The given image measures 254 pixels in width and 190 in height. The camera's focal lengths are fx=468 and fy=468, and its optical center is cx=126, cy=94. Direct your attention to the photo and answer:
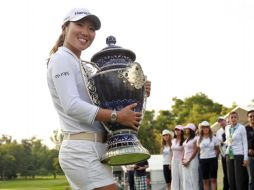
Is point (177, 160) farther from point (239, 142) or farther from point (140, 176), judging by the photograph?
point (239, 142)

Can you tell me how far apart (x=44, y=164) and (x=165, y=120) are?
2369 centimetres

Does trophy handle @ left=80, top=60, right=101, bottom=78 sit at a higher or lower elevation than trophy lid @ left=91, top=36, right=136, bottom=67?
lower

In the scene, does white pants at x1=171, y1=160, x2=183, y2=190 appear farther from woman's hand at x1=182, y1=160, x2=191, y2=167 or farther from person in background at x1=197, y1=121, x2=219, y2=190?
person in background at x1=197, y1=121, x2=219, y2=190

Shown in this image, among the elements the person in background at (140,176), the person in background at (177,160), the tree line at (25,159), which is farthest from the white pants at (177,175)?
the tree line at (25,159)

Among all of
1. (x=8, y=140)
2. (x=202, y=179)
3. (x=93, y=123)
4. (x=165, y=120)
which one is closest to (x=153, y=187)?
(x=202, y=179)

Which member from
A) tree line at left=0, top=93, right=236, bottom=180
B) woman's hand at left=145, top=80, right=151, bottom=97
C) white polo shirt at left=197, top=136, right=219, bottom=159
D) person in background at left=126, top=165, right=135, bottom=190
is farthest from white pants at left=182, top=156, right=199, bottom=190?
tree line at left=0, top=93, right=236, bottom=180

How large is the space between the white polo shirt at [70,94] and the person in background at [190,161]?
7.65m

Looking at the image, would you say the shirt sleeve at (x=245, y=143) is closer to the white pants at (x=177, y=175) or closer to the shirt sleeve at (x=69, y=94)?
the white pants at (x=177, y=175)

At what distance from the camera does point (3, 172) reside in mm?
62781

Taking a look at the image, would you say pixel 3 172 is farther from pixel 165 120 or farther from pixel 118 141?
pixel 118 141

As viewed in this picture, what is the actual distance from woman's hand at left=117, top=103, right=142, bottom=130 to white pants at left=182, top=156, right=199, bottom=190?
7.82 metres

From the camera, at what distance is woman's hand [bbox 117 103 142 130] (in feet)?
9.43

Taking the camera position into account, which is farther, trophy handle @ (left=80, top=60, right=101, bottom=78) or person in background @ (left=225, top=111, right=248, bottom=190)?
person in background @ (left=225, top=111, right=248, bottom=190)

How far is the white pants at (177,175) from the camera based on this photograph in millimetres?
11016
